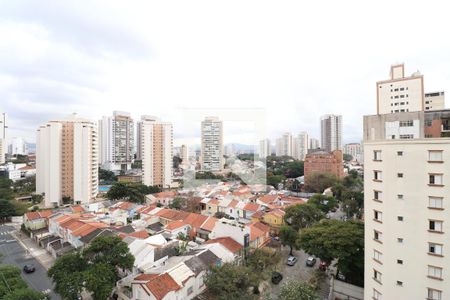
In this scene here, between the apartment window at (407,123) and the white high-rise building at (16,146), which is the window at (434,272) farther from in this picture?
the white high-rise building at (16,146)

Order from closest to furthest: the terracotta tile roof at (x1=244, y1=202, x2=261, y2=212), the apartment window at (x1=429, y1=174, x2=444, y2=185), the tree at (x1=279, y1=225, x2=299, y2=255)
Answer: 1. the apartment window at (x1=429, y1=174, x2=444, y2=185)
2. the tree at (x1=279, y1=225, x2=299, y2=255)
3. the terracotta tile roof at (x1=244, y1=202, x2=261, y2=212)

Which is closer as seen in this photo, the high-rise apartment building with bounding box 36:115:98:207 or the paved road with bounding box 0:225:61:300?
the paved road with bounding box 0:225:61:300

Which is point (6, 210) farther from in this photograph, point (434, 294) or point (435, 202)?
point (435, 202)

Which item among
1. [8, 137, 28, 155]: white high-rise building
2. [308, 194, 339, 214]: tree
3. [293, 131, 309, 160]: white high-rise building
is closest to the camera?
[308, 194, 339, 214]: tree

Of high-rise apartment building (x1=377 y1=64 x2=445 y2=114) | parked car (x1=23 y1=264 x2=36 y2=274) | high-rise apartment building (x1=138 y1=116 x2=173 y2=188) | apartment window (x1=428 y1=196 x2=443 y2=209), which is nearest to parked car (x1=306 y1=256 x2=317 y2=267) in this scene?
apartment window (x1=428 y1=196 x2=443 y2=209)

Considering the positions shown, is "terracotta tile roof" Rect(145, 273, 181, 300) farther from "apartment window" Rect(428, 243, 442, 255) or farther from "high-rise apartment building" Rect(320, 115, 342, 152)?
"high-rise apartment building" Rect(320, 115, 342, 152)
